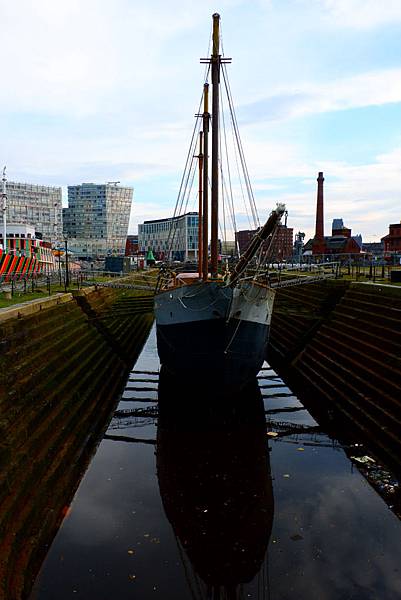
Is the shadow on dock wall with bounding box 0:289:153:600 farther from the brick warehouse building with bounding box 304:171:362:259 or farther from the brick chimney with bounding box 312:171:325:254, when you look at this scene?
the brick chimney with bounding box 312:171:325:254

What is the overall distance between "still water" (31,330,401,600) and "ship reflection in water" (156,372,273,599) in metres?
0.04

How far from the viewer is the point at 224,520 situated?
12.9 meters

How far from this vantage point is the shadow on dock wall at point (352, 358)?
17.5m

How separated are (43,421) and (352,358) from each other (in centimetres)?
1537

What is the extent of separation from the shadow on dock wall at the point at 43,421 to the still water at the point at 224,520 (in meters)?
0.62

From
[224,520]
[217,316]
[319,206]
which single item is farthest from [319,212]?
[224,520]

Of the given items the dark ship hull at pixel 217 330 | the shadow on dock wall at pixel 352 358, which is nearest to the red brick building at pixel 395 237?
the shadow on dock wall at pixel 352 358

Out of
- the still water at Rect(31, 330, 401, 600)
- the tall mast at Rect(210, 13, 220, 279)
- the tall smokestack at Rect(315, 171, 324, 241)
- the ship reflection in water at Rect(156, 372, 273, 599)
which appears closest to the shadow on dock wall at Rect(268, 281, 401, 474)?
the still water at Rect(31, 330, 401, 600)

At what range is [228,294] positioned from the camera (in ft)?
63.3

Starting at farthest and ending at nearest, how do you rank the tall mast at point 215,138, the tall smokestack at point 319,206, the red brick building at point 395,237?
the tall smokestack at point 319,206, the red brick building at point 395,237, the tall mast at point 215,138

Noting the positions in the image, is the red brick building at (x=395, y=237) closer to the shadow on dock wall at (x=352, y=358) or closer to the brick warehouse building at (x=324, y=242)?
the brick warehouse building at (x=324, y=242)

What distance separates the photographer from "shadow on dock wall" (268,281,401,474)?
17.5 m

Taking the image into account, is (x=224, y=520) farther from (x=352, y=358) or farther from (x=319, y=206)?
(x=319, y=206)

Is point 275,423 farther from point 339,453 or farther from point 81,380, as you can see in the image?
point 81,380
